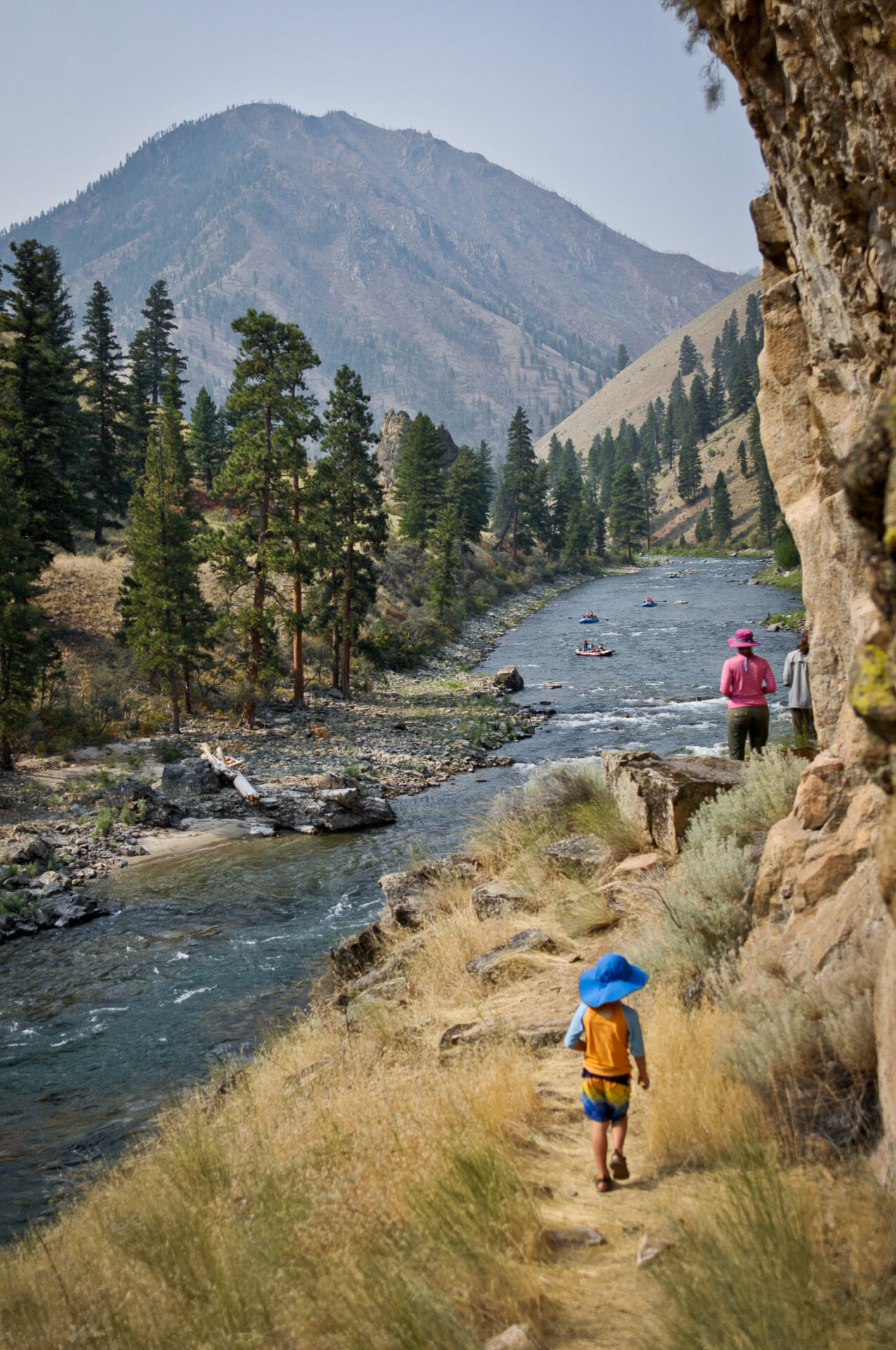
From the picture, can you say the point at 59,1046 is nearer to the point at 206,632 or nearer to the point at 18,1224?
the point at 18,1224

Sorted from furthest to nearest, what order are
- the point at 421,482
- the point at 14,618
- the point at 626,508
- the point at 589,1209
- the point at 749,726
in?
the point at 626,508 → the point at 421,482 → the point at 14,618 → the point at 749,726 → the point at 589,1209

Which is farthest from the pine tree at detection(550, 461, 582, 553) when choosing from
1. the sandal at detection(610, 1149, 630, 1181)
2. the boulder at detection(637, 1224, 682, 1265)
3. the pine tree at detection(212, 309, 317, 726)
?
the boulder at detection(637, 1224, 682, 1265)

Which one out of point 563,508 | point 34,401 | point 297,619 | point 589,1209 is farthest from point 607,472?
point 589,1209

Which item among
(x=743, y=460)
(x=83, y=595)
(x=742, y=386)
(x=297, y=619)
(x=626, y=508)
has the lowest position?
(x=297, y=619)

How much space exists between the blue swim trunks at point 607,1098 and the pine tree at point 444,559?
46.4m

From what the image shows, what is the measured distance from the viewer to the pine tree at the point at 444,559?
166 ft

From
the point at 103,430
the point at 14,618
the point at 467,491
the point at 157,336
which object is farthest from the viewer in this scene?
the point at 467,491

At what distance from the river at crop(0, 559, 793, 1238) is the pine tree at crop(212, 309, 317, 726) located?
922cm

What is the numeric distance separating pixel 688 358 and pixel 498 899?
201 m

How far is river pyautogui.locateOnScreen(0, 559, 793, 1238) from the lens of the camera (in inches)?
313

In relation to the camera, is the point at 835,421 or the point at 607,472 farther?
the point at 607,472

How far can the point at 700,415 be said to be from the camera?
13938 centimetres

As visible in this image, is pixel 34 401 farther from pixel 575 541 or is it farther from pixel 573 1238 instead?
pixel 575 541

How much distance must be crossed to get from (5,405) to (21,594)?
10317mm
